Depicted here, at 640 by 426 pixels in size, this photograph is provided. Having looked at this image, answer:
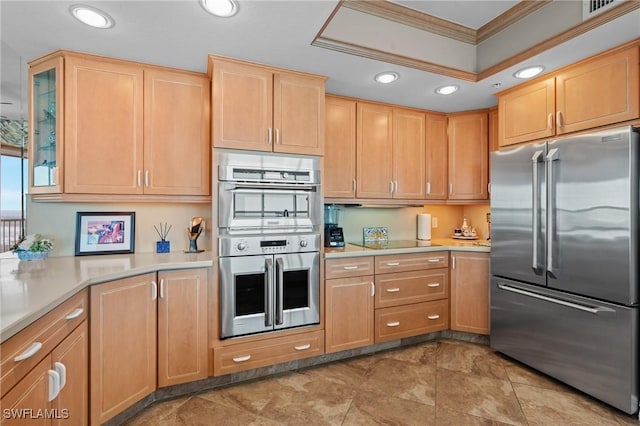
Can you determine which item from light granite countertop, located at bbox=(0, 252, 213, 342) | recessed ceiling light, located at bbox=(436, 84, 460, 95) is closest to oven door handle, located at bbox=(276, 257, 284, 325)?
light granite countertop, located at bbox=(0, 252, 213, 342)

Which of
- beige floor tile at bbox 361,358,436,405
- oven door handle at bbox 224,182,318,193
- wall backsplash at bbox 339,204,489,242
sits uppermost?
oven door handle at bbox 224,182,318,193

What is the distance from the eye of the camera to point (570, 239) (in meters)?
2.21

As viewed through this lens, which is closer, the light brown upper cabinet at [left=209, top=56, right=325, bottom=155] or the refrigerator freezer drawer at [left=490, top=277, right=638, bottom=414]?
the refrigerator freezer drawer at [left=490, top=277, right=638, bottom=414]

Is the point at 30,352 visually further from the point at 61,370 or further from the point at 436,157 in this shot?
the point at 436,157

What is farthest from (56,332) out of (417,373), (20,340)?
(417,373)

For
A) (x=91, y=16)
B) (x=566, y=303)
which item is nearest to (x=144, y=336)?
(x=91, y=16)

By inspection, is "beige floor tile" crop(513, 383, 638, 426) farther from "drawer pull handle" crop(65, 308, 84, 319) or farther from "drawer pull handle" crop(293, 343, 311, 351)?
"drawer pull handle" crop(65, 308, 84, 319)

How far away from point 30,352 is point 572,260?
118 inches

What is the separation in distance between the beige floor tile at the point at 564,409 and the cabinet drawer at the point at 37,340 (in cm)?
256

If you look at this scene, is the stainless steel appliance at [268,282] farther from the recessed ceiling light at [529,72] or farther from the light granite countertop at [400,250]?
the recessed ceiling light at [529,72]

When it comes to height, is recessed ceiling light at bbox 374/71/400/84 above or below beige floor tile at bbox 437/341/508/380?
above

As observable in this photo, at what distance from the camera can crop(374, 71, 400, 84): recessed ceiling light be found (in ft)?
8.27

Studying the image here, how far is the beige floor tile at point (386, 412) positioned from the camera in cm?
195

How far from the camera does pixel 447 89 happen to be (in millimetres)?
2842
